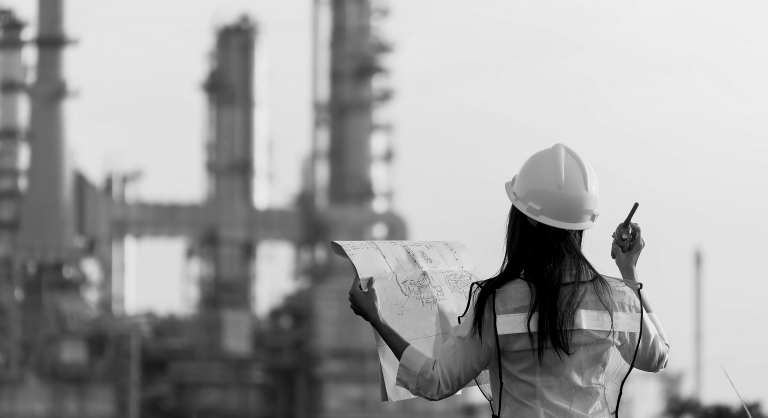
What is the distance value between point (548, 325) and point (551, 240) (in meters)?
0.20

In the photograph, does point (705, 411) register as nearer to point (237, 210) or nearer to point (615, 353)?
point (615, 353)

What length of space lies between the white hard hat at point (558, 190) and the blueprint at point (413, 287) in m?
0.47

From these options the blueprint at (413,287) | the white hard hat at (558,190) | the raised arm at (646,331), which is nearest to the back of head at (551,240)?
the white hard hat at (558,190)

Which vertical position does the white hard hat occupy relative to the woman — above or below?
above

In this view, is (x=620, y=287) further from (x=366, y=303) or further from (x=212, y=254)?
(x=212, y=254)

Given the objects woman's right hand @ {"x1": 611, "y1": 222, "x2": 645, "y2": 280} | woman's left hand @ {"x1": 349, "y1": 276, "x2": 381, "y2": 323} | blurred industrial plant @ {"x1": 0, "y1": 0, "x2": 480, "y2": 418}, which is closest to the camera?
woman's left hand @ {"x1": 349, "y1": 276, "x2": 381, "y2": 323}

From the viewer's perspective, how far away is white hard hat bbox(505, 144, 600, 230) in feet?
8.98

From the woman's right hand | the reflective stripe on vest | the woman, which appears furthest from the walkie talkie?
the reflective stripe on vest

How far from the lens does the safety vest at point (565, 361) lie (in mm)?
2639

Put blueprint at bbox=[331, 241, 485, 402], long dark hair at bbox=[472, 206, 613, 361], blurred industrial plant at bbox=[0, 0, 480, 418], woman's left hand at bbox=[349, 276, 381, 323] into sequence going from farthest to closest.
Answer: blurred industrial plant at bbox=[0, 0, 480, 418] < blueprint at bbox=[331, 241, 485, 402] < woman's left hand at bbox=[349, 276, 381, 323] < long dark hair at bbox=[472, 206, 613, 361]

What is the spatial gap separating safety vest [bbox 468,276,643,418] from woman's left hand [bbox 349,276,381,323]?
0.97 feet

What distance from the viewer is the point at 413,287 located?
127 inches

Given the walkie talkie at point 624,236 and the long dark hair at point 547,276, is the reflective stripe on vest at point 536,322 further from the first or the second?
the walkie talkie at point 624,236

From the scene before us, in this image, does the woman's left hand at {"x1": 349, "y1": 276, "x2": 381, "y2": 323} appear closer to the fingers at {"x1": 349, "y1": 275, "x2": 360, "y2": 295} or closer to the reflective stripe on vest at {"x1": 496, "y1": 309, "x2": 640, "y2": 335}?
the fingers at {"x1": 349, "y1": 275, "x2": 360, "y2": 295}
